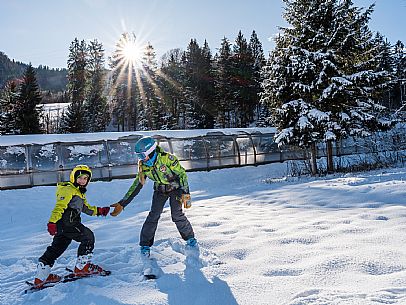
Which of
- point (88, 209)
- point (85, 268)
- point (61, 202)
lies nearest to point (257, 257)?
point (85, 268)

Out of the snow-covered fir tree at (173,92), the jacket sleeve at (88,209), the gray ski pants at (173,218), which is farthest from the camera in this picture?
the snow-covered fir tree at (173,92)

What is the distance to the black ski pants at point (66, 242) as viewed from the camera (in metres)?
4.07

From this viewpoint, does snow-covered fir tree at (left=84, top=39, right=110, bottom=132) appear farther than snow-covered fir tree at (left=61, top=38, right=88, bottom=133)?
No

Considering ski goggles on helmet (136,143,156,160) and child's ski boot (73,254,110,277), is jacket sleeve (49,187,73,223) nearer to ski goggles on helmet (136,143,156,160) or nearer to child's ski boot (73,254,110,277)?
child's ski boot (73,254,110,277)

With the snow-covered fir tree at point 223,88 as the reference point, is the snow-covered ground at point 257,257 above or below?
below

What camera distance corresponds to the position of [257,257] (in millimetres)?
4156

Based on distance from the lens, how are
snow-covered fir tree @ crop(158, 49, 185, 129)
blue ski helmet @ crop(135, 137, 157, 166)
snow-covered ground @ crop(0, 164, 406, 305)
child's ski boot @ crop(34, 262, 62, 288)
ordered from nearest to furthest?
snow-covered ground @ crop(0, 164, 406, 305), child's ski boot @ crop(34, 262, 62, 288), blue ski helmet @ crop(135, 137, 157, 166), snow-covered fir tree @ crop(158, 49, 185, 129)

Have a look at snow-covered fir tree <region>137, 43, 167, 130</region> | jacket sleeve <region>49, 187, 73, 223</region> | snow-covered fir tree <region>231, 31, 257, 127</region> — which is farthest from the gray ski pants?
snow-covered fir tree <region>137, 43, 167, 130</region>

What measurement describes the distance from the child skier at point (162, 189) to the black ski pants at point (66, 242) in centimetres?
59

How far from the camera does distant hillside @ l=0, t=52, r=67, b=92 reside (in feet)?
390

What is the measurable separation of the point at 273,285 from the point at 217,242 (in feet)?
5.42

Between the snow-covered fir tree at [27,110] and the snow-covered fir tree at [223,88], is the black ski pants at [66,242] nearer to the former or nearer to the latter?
the snow-covered fir tree at [27,110]

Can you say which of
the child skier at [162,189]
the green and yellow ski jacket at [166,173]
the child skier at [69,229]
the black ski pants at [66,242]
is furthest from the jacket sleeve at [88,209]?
→ the green and yellow ski jacket at [166,173]

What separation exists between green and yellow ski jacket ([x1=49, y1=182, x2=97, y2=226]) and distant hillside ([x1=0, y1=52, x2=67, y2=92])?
405 feet
